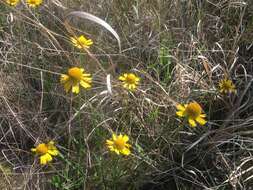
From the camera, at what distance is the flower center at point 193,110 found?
1272mm

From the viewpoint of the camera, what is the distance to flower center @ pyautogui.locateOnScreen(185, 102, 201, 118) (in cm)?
127

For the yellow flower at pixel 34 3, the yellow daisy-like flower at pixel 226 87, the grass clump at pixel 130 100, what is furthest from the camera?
the yellow flower at pixel 34 3

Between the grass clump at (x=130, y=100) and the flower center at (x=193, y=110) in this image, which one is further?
the grass clump at (x=130, y=100)

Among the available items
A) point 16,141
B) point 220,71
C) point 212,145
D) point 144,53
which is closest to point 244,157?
point 212,145

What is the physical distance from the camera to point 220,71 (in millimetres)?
1732

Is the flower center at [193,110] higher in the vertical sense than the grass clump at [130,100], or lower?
higher

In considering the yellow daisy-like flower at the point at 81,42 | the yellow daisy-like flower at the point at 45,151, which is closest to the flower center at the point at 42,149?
the yellow daisy-like flower at the point at 45,151

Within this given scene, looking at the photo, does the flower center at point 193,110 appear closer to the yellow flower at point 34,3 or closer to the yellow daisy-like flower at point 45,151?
the yellow daisy-like flower at point 45,151

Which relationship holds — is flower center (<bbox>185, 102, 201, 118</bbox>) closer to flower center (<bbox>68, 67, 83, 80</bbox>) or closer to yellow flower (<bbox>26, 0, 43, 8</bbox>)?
flower center (<bbox>68, 67, 83, 80</bbox>)

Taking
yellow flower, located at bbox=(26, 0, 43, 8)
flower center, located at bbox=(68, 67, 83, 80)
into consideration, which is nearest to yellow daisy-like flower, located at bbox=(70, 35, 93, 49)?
flower center, located at bbox=(68, 67, 83, 80)

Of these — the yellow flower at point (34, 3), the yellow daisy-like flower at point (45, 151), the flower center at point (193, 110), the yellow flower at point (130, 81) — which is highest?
the yellow flower at point (34, 3)

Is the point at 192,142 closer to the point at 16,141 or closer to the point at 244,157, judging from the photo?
the point at 244,157

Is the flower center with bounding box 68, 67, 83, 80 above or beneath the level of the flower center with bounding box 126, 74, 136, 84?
above

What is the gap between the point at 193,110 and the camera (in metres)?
1.27
